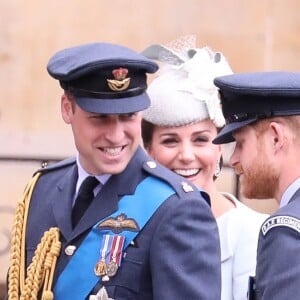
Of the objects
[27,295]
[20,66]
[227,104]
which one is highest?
[20,66]

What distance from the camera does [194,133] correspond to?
416 centimetres

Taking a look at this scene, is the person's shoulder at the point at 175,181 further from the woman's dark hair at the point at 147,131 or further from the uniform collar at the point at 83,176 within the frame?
the woman's dark hair at the point at 147,131

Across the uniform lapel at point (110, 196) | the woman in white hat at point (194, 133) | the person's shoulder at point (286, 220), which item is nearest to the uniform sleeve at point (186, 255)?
the uniform lapel at point (110, 196)

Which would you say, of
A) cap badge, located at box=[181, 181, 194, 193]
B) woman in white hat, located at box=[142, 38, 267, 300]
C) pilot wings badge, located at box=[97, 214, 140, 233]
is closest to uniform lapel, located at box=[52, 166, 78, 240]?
pilot wings badge, located at box=[97, 214, 140, 233]

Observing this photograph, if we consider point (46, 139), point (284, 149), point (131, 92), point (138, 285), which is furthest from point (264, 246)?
point (46, 139)

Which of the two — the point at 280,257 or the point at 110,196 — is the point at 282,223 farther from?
the point at 110,196

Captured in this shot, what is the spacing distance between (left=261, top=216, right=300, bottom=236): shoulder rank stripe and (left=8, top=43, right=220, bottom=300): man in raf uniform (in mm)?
409

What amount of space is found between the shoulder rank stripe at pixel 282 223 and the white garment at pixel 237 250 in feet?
2.83

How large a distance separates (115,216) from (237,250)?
64 cm

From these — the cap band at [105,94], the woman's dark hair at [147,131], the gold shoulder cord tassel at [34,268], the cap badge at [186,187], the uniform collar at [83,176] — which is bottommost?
the gold shoulder cord tassel at [34,268]

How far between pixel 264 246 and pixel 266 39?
3.34m

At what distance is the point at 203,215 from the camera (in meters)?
3.47

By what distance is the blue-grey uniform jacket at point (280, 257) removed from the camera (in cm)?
295

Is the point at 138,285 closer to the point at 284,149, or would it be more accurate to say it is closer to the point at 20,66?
the point at 284,149
